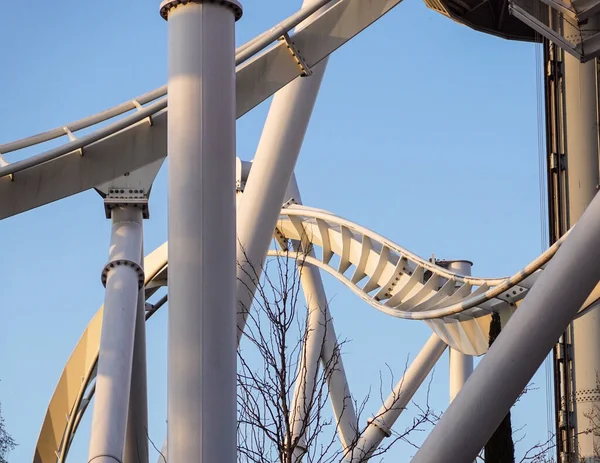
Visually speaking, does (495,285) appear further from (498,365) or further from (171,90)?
(171,90)

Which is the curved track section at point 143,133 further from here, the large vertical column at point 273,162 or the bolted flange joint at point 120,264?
the bolted flange joint at point 120,264

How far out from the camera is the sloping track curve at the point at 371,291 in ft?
54.0

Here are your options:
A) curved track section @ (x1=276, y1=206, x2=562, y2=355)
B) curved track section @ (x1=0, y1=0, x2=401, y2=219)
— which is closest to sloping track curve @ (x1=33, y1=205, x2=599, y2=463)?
curved track section @ (x1=276, y1=206, x2=562, y2=355)

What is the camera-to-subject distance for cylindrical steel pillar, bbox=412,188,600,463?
811cm

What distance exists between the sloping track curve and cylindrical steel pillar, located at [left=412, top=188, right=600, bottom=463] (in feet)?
19.0

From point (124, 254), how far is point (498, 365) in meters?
5.82

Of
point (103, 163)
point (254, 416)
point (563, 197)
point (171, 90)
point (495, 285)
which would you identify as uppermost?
→ point (563, 197)

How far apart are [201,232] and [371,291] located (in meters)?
12.9

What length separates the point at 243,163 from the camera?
774 inches

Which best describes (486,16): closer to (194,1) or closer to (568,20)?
(568,20)

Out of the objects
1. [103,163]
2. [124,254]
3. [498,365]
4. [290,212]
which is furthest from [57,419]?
[498,365]

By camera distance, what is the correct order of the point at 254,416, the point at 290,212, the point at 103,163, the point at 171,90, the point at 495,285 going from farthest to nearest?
the point at 290,212 → the point at 495,285 → the point at 103,163 → the point at 254,416 → the point at 171,90

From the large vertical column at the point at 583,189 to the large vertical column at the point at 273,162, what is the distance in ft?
20.8

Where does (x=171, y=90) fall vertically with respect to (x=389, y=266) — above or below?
below
